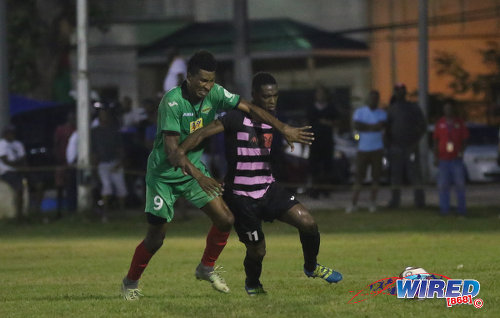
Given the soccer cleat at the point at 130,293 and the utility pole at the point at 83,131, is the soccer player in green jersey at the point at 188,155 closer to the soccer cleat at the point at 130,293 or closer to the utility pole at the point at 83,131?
the soccer cleat at the point at 130,293

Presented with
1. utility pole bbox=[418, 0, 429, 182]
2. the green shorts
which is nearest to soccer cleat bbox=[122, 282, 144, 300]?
the green shorts

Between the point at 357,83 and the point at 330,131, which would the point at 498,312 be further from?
the point at 357,83

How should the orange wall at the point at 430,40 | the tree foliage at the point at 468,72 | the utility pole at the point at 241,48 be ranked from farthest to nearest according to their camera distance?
the orange wall at the point at 430,40 < the tree foliage at the point at 468,72 < the utility pole at the point at 241,48

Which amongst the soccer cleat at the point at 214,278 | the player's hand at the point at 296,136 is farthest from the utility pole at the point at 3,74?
the player's hand at the point at 296,136

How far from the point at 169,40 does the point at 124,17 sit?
3.64m

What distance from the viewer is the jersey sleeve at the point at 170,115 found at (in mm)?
9625

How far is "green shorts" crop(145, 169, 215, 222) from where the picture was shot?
983 centimetres

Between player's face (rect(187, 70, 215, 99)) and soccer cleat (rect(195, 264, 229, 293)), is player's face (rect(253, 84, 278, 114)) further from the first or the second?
soccer cleat (rect(195, 264, 229, 293))

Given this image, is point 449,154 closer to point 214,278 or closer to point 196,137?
point 214,278

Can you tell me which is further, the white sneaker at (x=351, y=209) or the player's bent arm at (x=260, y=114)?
the white sneaker at (x=351, y=209)

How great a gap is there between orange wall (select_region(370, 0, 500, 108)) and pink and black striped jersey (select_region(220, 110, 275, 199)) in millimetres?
27234

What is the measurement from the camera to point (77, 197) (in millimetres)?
22359

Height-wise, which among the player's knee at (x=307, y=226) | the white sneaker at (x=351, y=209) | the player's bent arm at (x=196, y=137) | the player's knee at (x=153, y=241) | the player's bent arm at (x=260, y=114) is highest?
the player's bent arm at (x=260, y=114)

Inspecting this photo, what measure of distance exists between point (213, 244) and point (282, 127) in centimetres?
149
